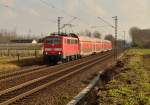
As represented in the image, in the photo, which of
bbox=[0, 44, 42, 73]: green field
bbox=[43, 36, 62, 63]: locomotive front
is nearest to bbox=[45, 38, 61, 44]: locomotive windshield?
bbox=[43, 36, 62, 63]: locomotive front

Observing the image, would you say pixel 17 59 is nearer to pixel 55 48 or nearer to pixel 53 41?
pixel 53 41

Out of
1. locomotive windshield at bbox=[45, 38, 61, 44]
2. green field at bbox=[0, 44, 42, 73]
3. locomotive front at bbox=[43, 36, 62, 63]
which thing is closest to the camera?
green field at bbox=[0, 44, 42, 73]

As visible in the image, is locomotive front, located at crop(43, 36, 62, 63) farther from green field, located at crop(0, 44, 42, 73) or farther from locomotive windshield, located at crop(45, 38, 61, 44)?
green field, located at crop(0, 44, 42, 73)

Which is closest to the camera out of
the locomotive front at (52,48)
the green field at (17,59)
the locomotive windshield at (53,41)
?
the green field at (17,59)

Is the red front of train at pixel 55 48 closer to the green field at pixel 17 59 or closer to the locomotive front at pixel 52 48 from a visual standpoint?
the locomotive front at pixel 52 48

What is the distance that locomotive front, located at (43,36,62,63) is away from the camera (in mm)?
38438

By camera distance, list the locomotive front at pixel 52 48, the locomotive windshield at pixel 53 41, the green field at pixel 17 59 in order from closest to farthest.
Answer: the green field at pixel 17 59, the locomotive front at pixel 52 48, the locomotive windshield at pixel 53 41

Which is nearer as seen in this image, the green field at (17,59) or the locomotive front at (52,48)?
the green field at (17,59)

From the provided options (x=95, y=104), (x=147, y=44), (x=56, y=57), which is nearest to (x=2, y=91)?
(x=95, y=104)

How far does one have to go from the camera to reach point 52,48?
1533 inches

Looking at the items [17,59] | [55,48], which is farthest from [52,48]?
[17,59]

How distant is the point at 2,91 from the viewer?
55.6 ft

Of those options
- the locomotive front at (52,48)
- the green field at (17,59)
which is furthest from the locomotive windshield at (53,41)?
the green field at (17,59)

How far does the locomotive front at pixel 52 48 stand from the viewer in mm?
38438
